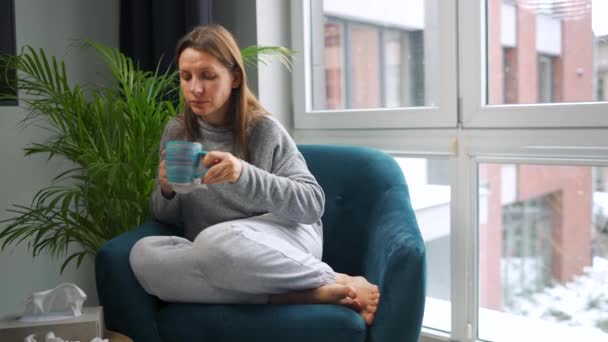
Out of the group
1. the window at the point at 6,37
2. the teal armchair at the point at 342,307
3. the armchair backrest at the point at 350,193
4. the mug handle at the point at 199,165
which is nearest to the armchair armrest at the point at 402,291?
the teal armchair at the point at 342,307

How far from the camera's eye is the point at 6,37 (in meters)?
2.26

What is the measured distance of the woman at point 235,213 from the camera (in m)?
1.49

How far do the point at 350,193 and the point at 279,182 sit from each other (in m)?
0.35

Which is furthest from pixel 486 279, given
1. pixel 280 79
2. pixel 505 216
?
pixel 280 79

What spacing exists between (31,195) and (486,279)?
66.0 inches

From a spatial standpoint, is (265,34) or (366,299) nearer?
(366,299)

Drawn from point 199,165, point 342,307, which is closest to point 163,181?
point 199,165

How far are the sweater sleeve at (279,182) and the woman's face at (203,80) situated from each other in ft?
0.49

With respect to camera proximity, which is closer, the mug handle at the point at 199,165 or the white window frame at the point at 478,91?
the mug handle at the point at 199,165

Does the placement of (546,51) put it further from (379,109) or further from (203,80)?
(203,80)

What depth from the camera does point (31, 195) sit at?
2.45 meters

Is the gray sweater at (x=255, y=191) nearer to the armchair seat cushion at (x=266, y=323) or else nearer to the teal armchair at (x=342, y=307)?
the teal armchair at (x=342, y=307)

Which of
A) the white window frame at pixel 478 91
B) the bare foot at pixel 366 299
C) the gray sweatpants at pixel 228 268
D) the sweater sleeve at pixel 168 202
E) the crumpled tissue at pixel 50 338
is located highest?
the white window frame at pixel 478 91

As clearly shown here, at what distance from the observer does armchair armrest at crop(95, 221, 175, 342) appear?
152 cm
